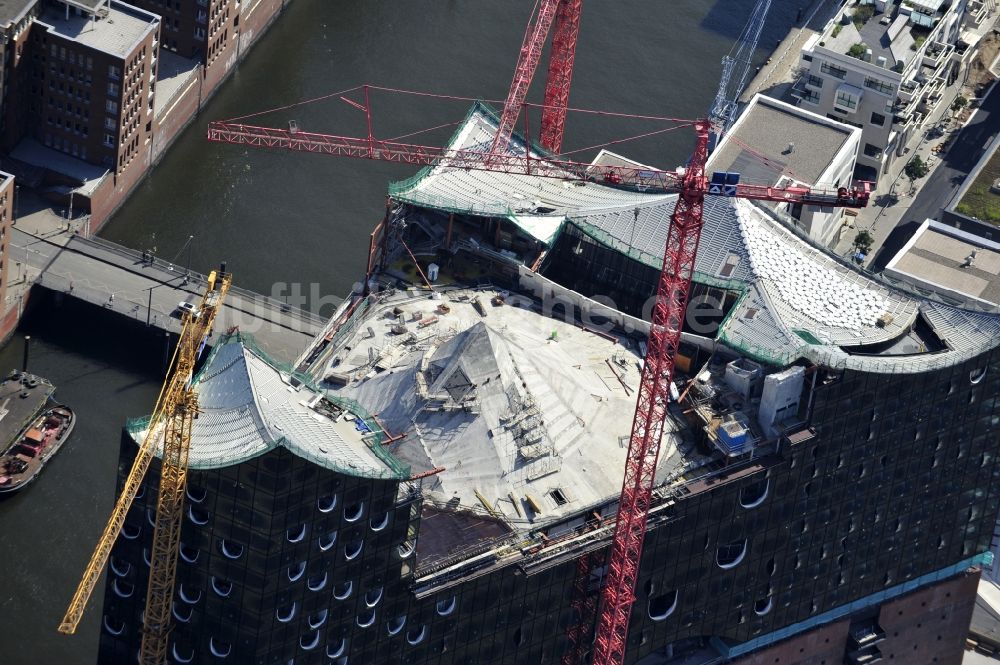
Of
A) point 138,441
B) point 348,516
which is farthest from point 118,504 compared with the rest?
point 348,516

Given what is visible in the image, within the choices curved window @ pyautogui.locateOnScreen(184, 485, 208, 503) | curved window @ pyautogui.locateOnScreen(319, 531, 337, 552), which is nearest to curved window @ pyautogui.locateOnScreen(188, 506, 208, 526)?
curved window @ pyautogui.locateOnScreen(184, 485, 208, 503)

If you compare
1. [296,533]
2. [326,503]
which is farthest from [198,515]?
[326,503]

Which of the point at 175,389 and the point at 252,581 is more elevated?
the point at 175,389

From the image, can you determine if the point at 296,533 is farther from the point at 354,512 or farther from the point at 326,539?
the point at 354,512

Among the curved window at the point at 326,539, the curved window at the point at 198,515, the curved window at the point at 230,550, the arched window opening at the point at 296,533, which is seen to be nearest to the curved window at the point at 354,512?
the curved window at the point at 326,539

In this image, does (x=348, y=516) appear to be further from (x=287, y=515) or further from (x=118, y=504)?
(x=118, y=504)
